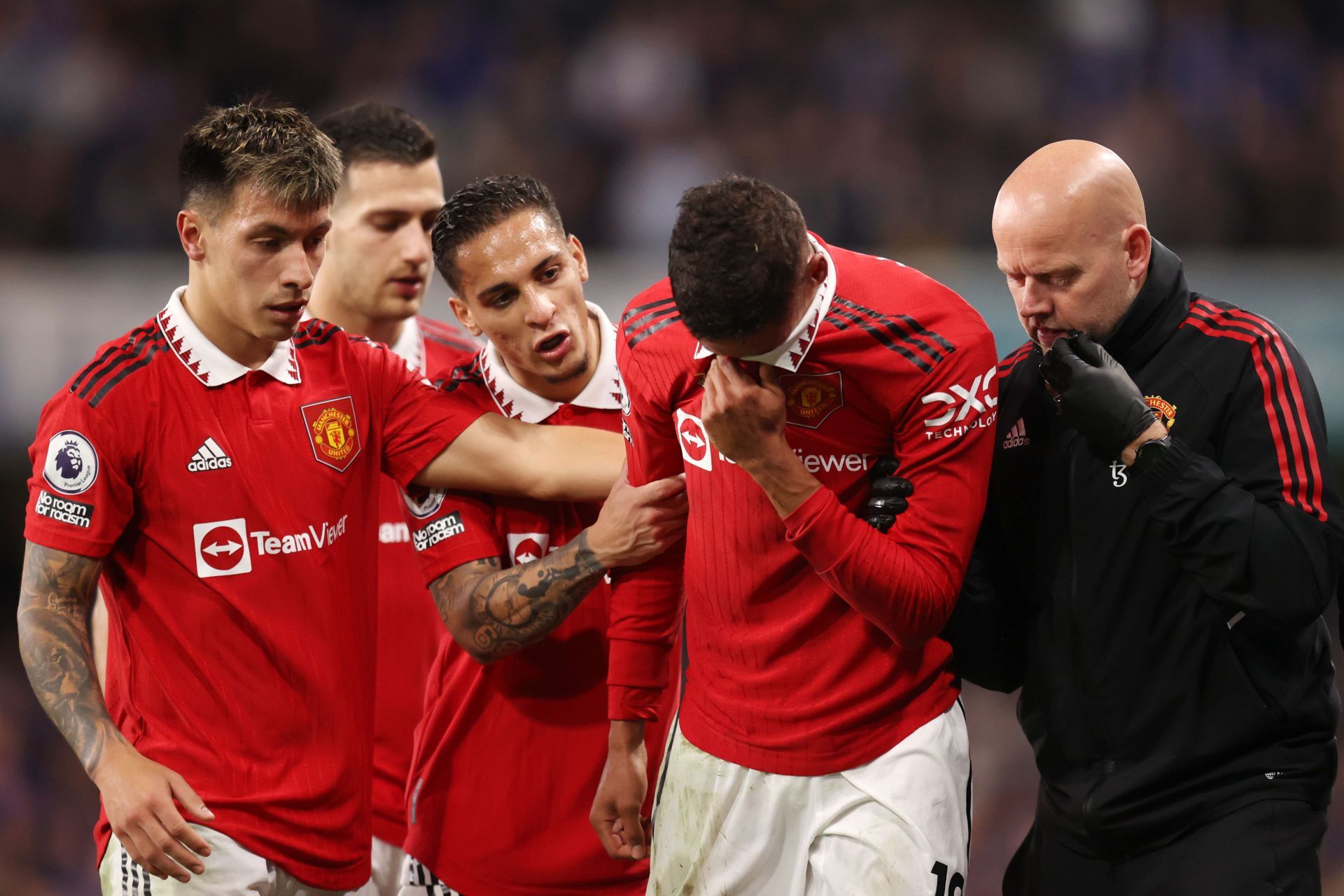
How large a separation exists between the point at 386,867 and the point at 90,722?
1209mm

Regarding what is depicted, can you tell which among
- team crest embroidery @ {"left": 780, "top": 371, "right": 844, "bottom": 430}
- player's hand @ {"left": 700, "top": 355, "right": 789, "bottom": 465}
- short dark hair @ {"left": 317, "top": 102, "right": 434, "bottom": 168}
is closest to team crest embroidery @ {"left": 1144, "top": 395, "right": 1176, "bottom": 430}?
team crest embroidery @ {"left": 780, "top": 371, "right": 844, "bottom": 430}

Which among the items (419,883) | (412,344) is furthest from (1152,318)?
(412,344)

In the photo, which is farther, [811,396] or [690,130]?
[690,130]

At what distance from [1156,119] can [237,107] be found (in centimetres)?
748

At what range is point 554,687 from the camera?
12.0ft

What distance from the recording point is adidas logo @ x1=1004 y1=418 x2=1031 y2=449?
3303 millimetres

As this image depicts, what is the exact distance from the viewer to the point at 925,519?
293cm

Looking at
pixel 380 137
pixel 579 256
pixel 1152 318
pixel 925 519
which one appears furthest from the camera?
pixel 380 137

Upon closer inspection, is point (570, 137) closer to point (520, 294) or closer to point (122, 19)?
point (122, 19)

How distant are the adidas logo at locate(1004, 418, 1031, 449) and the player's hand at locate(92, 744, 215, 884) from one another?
1.89 meters

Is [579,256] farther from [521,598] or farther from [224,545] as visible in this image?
[224,545]

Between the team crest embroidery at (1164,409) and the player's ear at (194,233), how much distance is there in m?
2.08

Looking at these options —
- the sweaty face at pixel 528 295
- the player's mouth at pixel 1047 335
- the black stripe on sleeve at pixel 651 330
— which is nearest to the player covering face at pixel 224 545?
the sweaty face at pixel 528 295

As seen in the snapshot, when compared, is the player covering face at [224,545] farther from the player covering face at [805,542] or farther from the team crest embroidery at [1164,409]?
the team crest embroidery at [1164,409]
